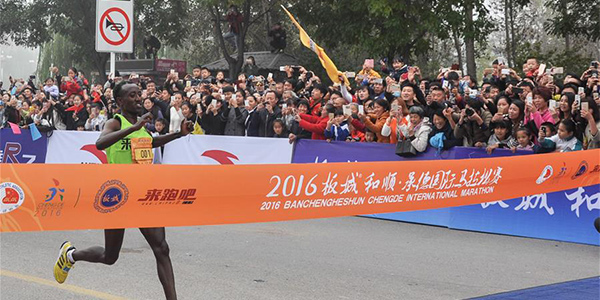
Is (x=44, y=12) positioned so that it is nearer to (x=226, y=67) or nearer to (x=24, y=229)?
(x=226, y=67)

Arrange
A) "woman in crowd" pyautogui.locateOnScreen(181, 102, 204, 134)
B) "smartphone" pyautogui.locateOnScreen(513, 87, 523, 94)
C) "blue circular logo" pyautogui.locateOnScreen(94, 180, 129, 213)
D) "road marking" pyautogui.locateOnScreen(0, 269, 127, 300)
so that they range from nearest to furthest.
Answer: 1. "blue circular logo" pyautogui.locateOnScreen(94, 180, 129, 213)
2. "road marking" pyautogui.locateOnScreen(0, 269, 127, 300)
3. "smartphone" pyautogui.locateOnScreen(513, 87, 523, 94)
4. "woman in crowd" pyautogui.locateOnScreen(181, 102, 204, 134)

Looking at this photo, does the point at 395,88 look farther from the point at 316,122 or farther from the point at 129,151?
the point at 129,151

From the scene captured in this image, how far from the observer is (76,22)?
42062 mm

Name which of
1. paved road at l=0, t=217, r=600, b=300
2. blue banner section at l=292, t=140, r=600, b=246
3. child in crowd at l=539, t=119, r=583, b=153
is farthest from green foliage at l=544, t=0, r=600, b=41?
paved road at l=0, t=217, r=600, b=300

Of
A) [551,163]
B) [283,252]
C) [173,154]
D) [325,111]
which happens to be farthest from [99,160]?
[551,163]

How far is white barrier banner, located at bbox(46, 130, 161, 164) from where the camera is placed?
16516mm

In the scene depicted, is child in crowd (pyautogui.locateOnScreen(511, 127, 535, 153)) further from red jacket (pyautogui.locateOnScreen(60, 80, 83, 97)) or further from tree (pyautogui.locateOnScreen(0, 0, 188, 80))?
tree (pyautogui.locateOnScreen(0, 0, 188, 80))

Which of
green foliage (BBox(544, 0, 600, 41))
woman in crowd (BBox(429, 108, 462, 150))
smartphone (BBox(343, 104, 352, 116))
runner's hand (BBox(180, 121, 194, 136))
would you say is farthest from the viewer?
green foliage (BBox(544, 0, 600, 41))

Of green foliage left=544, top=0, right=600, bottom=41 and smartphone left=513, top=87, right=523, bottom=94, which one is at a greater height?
Answer: green foliage left=544, top=0, right=600, bottom=41

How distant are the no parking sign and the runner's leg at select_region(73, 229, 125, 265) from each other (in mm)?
7954

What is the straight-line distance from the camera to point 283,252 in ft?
30.7

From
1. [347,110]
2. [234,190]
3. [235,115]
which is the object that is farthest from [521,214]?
[234,190]

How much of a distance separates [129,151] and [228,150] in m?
8.48

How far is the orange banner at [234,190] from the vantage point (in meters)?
4.46
